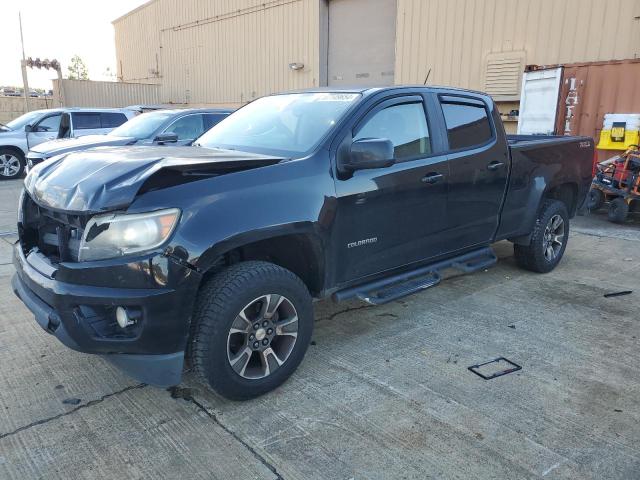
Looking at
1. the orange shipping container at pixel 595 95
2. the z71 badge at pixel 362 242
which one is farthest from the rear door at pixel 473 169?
the orange shipping container at pixel 595 95

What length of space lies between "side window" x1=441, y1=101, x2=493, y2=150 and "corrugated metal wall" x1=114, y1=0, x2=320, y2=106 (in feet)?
37.4

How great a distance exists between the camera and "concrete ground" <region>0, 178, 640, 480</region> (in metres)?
2.43

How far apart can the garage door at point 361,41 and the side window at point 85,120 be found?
6.20 meters

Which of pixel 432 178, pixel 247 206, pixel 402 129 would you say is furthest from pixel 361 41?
pixel 247 206

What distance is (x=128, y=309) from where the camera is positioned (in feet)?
8.14

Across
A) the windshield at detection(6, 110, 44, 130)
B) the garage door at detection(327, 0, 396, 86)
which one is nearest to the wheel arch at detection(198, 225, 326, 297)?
the garage door at detection(327, 0, 396, 86)

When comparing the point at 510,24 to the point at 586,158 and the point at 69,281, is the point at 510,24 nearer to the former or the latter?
the point at 586,158

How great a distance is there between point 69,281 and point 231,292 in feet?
2.56

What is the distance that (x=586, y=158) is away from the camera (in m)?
5.51

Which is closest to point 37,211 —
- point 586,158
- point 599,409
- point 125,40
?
point 599,409

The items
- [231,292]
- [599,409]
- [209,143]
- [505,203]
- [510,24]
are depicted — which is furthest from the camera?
[510,24]

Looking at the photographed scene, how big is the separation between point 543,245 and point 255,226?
3.54 meters

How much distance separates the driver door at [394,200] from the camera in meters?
3.29

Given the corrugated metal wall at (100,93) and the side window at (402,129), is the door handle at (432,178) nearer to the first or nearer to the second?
the side window at (402,129)
